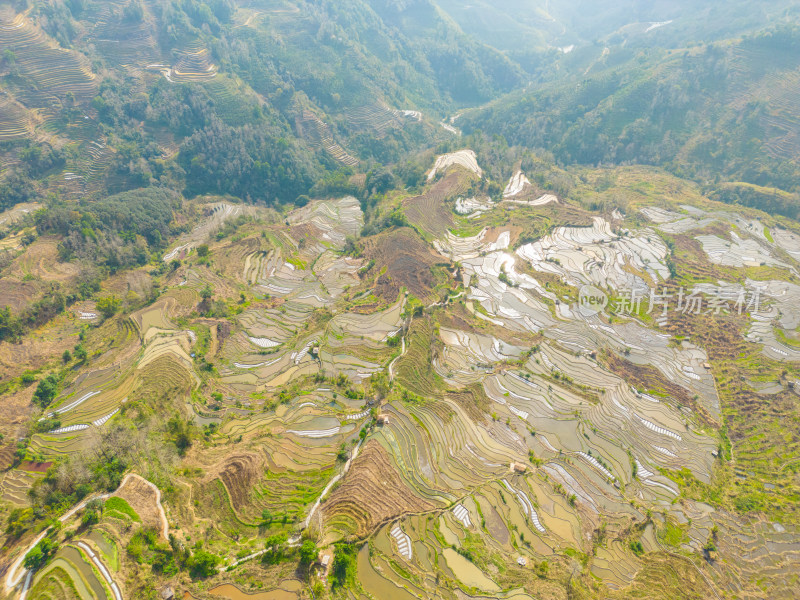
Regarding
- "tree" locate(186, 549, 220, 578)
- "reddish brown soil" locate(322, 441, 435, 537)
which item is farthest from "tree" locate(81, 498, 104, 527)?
"reddish brown soil" locate(322, 441, 435, 537)

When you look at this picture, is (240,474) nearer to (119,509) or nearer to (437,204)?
(119,509)

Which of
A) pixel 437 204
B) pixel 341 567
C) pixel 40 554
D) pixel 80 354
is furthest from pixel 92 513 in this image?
pixel 437 204

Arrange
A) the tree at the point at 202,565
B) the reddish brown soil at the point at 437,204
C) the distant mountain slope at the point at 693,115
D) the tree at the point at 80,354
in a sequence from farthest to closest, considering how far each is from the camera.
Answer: the distant mountain slope at the point at 693,115 → the reddish brown soil at the point at 437,204 → the tree at the point at 80,354 → the tree at the point at 202,565

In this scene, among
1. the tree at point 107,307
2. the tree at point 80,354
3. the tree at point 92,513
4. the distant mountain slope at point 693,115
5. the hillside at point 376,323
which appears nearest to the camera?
the tree at point 92,513

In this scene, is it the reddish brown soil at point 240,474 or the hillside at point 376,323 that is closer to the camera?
the hillside at point 376,323

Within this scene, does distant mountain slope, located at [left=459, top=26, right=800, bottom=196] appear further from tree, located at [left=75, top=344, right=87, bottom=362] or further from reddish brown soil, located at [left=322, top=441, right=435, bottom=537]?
tree, located at [left=75, top=344, right=87, bottom=362]

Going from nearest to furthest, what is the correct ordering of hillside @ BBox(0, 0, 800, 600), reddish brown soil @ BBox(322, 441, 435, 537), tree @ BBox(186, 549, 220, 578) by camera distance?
1. tree @ BBox(186, 549, 220, 578)
2. hillside @ BBox(0, 0, 800, 600)
3. reddish brown soil @ BBox(322, 441, 435, 537)

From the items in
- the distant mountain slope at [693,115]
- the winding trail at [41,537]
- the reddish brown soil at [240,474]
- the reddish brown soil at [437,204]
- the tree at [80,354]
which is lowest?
the tree at [80,354]

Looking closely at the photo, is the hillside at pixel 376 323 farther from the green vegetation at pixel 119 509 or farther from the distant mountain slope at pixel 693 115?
the distant mountain slope at pixel 693 115

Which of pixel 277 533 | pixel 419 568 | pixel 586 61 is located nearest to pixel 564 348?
pixel 419 568

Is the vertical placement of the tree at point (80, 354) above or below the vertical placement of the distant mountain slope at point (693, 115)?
below

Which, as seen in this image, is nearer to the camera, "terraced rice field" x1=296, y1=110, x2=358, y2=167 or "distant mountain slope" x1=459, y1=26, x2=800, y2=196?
"distant mountain slope" x1=459, y1=26, x2=800, y2=196

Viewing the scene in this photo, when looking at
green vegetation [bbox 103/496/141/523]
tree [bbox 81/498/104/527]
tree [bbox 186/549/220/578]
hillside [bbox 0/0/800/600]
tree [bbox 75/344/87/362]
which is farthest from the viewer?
tree [bbox 75/344/87/362]

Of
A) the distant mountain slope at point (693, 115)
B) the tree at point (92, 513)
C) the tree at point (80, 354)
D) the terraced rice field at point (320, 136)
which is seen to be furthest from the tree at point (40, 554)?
the distant mountain slope at point (693, 115)
